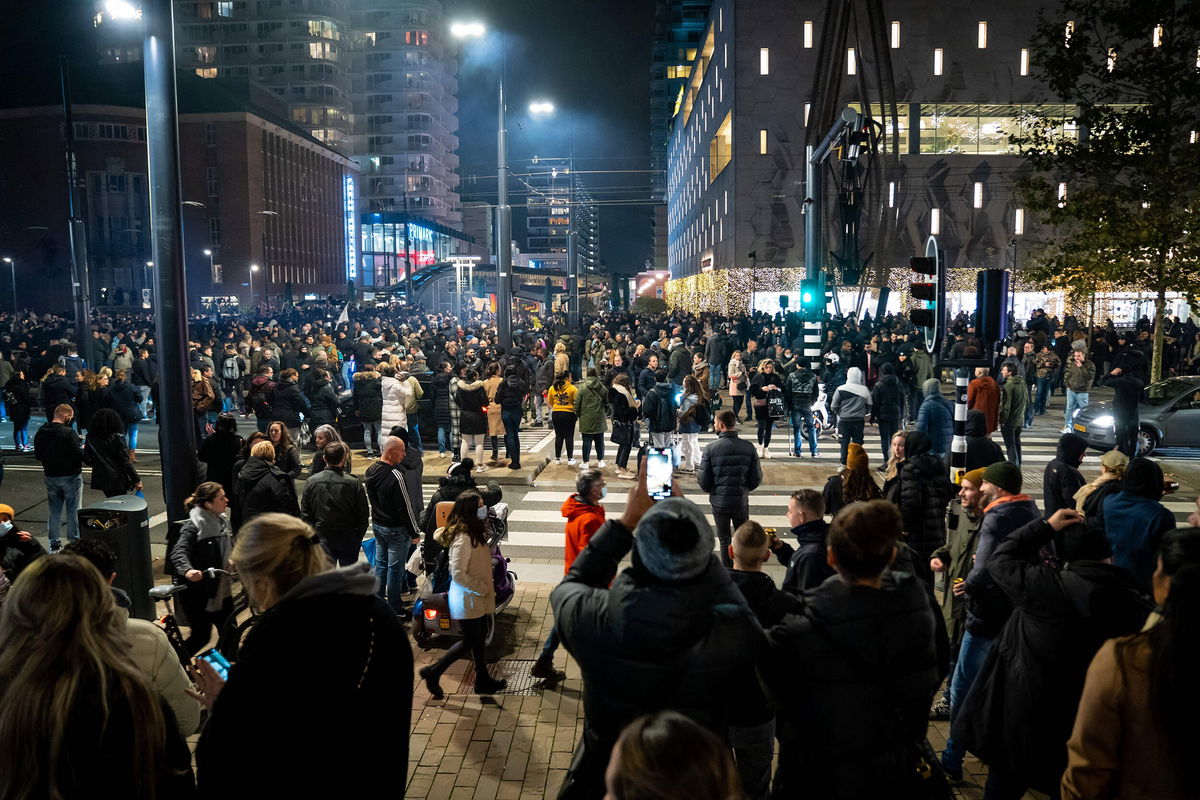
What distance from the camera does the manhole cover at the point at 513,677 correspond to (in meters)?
6.37

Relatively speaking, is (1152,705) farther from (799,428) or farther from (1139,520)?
(799,428)

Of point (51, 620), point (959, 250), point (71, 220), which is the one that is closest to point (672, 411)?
point (51, 620)

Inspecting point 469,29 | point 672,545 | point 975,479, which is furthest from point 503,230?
point 672,545

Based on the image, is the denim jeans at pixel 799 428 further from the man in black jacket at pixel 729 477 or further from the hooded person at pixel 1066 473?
the hooded person at pixel 1066 473

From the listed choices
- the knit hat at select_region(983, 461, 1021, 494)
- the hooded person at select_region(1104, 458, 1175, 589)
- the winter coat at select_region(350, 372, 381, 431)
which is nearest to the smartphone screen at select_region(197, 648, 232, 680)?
the knit hat at select_region(983, 461, 1021, 494)

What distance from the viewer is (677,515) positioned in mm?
3057

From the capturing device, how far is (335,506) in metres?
7.36

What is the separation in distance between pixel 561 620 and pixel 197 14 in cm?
14284

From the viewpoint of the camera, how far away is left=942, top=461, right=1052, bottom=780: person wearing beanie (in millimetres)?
5023

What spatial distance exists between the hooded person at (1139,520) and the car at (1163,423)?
37.7ft

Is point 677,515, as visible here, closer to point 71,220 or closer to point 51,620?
point 51,620

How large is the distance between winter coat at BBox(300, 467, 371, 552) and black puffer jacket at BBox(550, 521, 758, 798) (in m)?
4.57

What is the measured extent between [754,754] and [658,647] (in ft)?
4.74

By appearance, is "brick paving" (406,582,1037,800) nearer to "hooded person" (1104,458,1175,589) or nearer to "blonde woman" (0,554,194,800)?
"hooded person" (1104,458,1175,589)
